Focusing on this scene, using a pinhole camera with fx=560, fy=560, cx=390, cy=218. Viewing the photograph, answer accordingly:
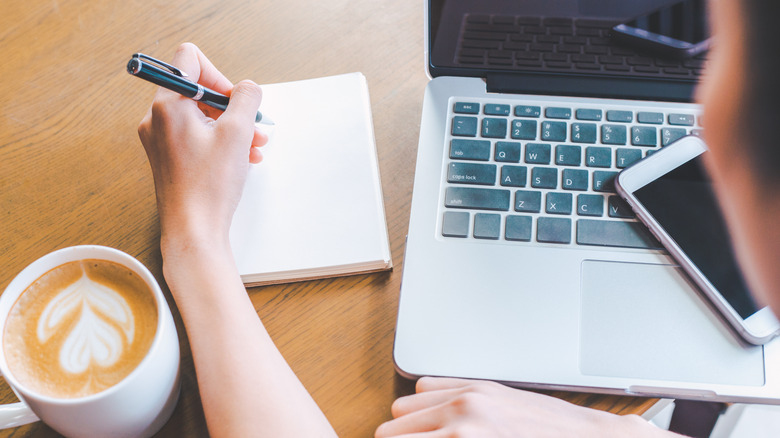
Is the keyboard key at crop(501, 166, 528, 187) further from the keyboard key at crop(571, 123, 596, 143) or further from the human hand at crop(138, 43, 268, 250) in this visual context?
the human hand at crop(138, 43, 268, 250)

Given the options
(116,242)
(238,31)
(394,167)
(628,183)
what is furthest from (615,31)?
(116,242)

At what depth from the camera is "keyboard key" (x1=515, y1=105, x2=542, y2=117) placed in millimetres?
587

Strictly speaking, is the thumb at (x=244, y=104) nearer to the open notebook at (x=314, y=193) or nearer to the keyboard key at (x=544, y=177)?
the open notebook at (x=314, y=193)

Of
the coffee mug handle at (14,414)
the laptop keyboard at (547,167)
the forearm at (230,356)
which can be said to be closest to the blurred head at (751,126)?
the laptop keyboard at (547,167)

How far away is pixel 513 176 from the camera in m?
0.56

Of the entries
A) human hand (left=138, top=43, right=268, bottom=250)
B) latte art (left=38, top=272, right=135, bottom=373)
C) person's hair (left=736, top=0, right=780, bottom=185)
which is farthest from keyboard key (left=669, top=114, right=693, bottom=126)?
latte art (left=38, top=272, right=135, bottom=373)

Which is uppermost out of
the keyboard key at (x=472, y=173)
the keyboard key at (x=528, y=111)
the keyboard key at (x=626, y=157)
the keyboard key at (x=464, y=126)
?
the keyboard key at (x=528, y=111)

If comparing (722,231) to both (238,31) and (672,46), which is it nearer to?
(672,46)

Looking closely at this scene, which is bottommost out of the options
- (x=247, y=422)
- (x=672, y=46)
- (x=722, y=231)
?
(x=247, y=422)

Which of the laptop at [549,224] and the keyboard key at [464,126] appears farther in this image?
the keyboard key at [464,126]

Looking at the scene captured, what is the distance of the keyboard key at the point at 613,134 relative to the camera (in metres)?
0.57

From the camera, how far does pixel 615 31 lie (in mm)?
581

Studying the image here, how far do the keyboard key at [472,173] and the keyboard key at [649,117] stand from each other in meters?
0.16

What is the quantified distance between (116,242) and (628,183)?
1.65ft
